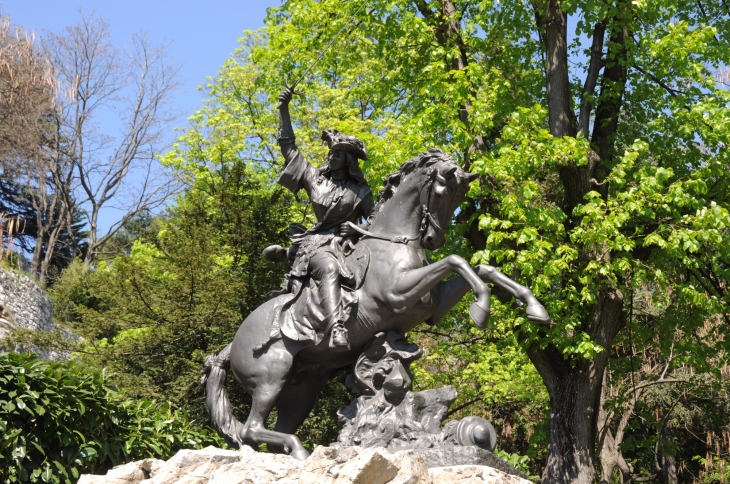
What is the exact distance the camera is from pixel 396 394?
5.73 metres

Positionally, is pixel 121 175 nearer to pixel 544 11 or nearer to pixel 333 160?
pixel 544 11

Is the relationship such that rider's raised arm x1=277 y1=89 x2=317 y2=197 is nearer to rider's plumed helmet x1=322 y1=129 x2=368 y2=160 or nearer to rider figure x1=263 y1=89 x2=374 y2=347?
rider figure x1=263 y1=89 x2=374 y2=347

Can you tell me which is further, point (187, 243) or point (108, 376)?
point (187, 243)

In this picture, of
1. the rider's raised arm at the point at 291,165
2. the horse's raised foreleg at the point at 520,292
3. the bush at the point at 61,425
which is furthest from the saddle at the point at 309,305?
the bush at the point at 61,425

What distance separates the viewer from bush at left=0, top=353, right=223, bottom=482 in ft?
22.8

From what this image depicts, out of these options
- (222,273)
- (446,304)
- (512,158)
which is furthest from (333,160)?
(222,273)

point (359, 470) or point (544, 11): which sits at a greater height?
point (544, 11)

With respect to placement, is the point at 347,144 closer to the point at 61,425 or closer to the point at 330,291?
the point at 330,291

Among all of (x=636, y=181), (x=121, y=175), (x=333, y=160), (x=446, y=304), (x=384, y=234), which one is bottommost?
(x=446, y=304)

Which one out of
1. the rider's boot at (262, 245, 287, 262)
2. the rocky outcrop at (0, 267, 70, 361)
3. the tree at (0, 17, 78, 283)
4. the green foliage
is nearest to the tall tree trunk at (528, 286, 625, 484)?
the green foliage

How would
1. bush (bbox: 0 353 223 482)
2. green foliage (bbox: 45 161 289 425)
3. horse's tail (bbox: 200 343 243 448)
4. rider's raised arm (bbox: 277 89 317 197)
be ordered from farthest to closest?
green foliage (bbox: 45 161 289 425)
bush (bbox: 0 353 223 482)
rider's raised arm (bbox: 277 89 317 197)
horse's tail (bbox: 200 343 243 448)

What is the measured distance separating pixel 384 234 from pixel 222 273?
9.14 m

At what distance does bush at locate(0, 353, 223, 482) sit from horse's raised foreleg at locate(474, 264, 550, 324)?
150 inches

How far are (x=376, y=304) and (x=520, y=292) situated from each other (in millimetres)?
1026
